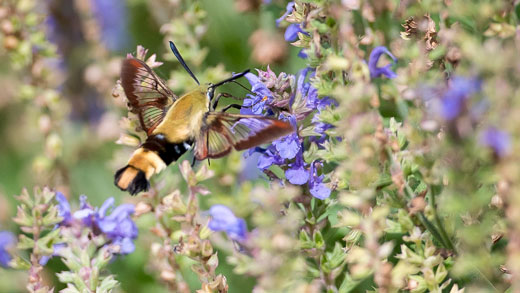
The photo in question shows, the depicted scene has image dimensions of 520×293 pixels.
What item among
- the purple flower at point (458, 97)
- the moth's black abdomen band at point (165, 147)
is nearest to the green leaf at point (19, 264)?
the moth's black abdomen band at point (165, 147)

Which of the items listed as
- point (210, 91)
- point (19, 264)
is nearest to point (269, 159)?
point (210, 91)

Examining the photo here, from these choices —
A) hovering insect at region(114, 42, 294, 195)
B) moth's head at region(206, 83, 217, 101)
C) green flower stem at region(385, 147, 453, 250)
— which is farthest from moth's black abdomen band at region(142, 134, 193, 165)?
green flower stem at region(385, 147, 453, 250)

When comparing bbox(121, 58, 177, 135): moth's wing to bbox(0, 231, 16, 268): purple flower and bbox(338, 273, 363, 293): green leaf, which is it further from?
bbox(338, 273, 363, 293): green leaf

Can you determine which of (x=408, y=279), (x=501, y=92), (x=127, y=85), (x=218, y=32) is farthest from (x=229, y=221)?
(x=218, y=32)

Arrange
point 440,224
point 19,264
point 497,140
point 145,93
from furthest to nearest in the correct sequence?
point 145,93 < point 19,264 < point 440,224 < point 497,140

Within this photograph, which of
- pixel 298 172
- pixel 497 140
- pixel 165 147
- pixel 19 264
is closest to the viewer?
pixel 497 140

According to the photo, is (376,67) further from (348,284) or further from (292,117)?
(348,284)

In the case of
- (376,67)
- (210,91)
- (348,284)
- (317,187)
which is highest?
(210,91)

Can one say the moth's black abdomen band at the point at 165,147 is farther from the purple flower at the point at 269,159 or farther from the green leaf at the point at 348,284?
the green leaf at the point at 348,284
